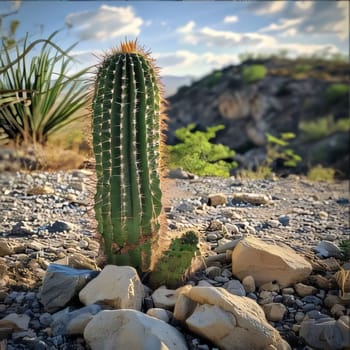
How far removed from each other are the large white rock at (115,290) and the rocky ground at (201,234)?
0.12 m

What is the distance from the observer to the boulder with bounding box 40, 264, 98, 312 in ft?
7.53

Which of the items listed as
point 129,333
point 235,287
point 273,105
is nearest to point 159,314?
point 129,333

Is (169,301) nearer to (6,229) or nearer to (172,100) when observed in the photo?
(6,229)

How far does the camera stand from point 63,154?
659 cm

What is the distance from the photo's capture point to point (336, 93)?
70.0 ft

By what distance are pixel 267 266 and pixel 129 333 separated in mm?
966

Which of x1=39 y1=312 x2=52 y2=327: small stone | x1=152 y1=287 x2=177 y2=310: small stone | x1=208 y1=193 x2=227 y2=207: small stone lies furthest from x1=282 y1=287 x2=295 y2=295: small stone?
x1=208 y1=193 x2=227 y2=207: small stone

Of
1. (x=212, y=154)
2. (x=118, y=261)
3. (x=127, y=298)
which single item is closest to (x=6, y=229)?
(x=118, y=261)

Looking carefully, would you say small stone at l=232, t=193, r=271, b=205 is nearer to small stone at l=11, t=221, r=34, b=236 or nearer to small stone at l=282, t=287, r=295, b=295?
small stone at l=11, t=221, r=34, b=236

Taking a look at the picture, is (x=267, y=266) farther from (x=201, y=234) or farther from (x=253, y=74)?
(x=253, y=74)

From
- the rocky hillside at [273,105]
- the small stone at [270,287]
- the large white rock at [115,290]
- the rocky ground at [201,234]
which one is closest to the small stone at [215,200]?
the rocky ground at [201,234]

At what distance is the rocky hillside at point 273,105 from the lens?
19422 mm

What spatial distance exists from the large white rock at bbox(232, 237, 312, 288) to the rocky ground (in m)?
0.05

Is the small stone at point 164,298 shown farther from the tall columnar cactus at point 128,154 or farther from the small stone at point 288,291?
the small stone at point 288,291
